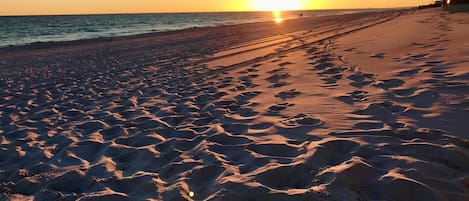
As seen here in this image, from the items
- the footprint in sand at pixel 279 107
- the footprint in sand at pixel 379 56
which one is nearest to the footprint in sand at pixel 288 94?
the footprint in sand at pixel 279 107

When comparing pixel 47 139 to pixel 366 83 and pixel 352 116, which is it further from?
pixel 366 83

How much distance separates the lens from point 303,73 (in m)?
8.38

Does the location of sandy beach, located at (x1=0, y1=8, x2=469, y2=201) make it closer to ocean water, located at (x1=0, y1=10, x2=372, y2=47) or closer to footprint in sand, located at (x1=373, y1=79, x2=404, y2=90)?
footprint in sand, located at (x1=373, y1=79, x2=404, y2=90)

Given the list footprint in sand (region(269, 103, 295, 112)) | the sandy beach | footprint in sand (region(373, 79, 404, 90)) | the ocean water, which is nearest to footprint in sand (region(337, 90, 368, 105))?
the sandy beach

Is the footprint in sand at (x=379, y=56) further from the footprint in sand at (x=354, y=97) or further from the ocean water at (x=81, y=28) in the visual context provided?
the ocean water at (x=81, y=28)

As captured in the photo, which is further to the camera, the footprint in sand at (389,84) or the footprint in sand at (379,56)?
the footprint in sand at (379,56)

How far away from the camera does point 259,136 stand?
4.62 metres

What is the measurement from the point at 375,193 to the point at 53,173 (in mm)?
3237

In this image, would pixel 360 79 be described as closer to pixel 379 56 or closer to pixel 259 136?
pixel 379 56

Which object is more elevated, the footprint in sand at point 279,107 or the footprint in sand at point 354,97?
the footprint in sand at point 354,97

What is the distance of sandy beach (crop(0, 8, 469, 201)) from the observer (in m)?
3.33

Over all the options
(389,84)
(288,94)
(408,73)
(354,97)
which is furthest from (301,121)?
(408,73)

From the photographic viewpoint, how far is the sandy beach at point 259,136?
10.9 ft

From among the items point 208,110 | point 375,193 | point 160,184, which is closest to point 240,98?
point 208,110
